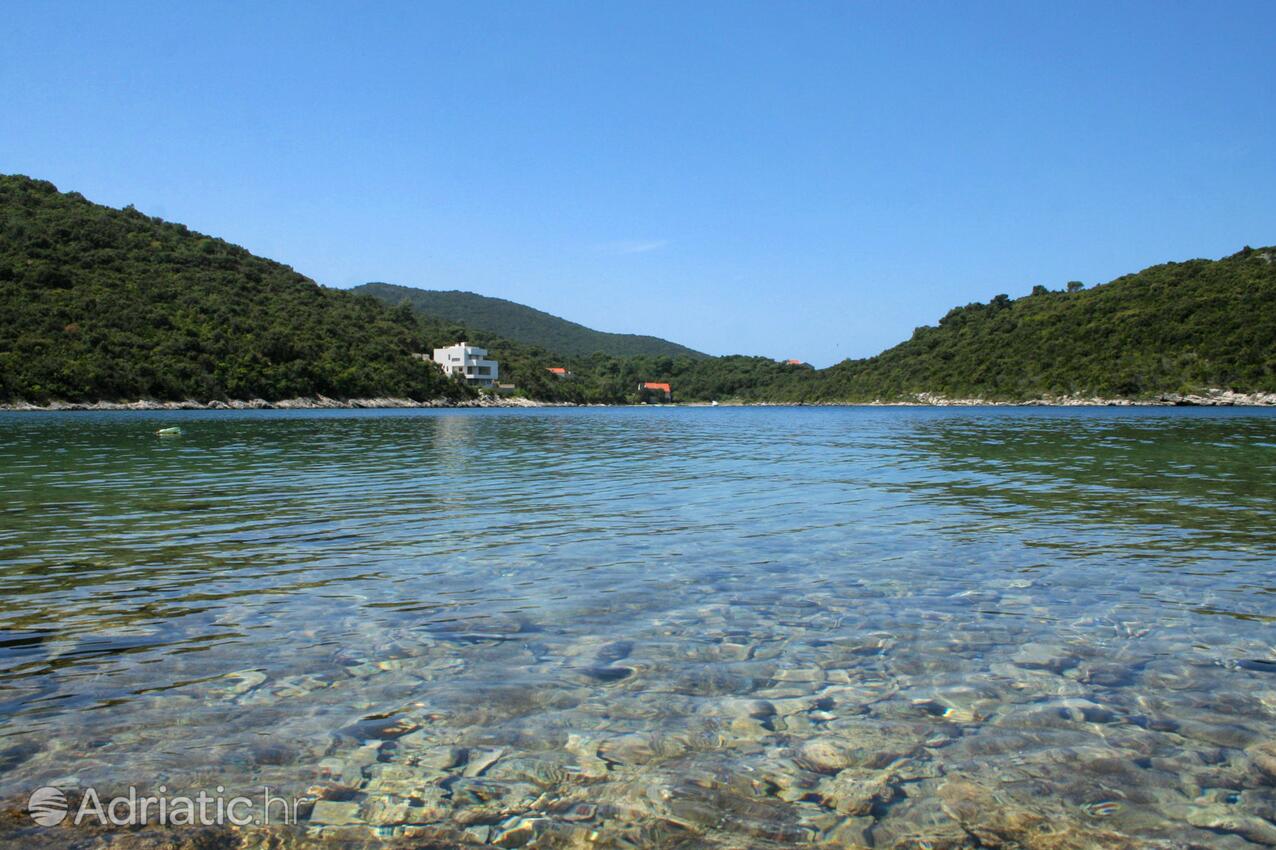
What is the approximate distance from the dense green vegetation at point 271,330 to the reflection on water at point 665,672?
352ft

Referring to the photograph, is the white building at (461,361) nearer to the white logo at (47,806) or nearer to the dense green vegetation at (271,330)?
the dense green vegetation at (271,330)

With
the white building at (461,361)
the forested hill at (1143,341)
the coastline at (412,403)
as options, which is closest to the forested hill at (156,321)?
the coastline at (412,403)

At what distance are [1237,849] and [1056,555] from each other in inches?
343

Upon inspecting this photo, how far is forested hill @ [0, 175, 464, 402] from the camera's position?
336 ft

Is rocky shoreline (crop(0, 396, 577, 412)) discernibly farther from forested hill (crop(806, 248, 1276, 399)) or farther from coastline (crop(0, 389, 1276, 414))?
forested hill (crop(806, 248, 1276, 399))

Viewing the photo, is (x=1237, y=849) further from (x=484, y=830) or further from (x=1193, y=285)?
(x=1193, y=285)

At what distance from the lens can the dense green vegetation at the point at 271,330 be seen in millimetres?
106625

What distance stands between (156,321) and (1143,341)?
17214 cm

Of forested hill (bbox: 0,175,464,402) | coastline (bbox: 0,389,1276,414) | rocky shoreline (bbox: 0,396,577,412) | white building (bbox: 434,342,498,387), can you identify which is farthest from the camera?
white building (bbox: 434,342,498,387)

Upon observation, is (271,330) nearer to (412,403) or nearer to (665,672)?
(412,403)

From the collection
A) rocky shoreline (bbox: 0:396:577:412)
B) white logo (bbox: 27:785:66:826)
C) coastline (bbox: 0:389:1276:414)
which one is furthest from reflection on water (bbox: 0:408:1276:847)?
coastline (bbox: 0:389:1276:414)

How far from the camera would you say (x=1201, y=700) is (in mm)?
6203

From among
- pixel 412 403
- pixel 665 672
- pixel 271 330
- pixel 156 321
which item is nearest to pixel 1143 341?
pixel 412 403

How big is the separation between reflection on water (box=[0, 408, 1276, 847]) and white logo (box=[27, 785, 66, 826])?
176 mm
